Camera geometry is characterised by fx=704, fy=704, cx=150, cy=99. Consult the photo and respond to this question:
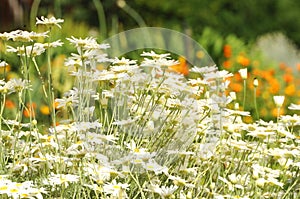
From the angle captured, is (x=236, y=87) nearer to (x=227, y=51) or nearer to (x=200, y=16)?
(x=227, y=51)

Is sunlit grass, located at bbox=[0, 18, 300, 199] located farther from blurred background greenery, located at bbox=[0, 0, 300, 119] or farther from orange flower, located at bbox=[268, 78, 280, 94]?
blurred background greenery, located at bbox=[0, 0, 300, 119]

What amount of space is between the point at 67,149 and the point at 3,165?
0.68ft

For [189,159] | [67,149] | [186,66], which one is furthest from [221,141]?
[186,66]

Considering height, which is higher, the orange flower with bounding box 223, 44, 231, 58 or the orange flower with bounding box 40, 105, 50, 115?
the orange flower with bounding box 223, 44, 231, 58

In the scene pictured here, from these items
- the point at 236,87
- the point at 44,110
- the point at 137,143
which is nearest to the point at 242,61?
the point at 236,87

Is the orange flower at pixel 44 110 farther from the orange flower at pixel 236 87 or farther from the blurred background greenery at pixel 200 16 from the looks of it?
the blurred background greenery at pixel 200 16

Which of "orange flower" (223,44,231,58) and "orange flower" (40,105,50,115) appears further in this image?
"orange flower" (223,44,231,58)

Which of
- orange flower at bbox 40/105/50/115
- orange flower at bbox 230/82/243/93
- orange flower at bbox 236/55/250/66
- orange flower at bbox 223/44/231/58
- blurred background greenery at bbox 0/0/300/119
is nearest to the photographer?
orange flower at bbox 40/105/50/115

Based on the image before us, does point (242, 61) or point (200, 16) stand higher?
point (200, 16)

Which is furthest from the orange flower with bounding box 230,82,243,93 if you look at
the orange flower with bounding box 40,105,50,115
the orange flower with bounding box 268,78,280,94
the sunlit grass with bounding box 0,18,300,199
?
the sunlit grass with bounding box 0,18,300,199

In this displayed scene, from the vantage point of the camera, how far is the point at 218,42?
226 inches

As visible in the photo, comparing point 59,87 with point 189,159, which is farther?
point 59,87

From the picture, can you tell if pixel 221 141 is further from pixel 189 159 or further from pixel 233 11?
pixel 233 11

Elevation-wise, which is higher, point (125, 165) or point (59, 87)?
point (59, 87)
